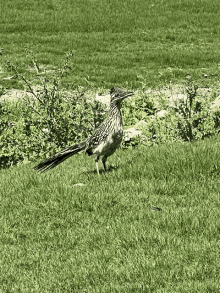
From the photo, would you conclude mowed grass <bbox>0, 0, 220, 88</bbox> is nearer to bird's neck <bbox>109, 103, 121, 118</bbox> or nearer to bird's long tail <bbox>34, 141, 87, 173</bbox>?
bird's long tail <bbox>34, 141, 87, 173</bbox>

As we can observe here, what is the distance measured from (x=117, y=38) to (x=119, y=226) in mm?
19952

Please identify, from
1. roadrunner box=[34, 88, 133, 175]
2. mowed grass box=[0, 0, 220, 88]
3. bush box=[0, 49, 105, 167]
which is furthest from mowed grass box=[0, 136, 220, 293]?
mowed grass box=[0, 0, 220, 88]

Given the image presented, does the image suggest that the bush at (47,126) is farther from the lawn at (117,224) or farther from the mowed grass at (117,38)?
the mowed grass at (117,38)

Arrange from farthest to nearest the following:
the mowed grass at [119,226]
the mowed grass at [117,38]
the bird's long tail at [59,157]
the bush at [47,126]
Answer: the mowed grass at [117,38]
the bush at [47,126]
the bird's long tail at [59,157]
the mowed grass at [119,226]

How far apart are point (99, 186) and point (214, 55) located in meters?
15.9

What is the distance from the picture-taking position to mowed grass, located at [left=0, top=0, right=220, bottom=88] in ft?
62.9

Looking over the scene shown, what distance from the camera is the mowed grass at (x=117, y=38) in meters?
19.2

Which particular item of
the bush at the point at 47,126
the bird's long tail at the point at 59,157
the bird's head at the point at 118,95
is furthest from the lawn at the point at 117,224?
the bird's head at the point at 118,95

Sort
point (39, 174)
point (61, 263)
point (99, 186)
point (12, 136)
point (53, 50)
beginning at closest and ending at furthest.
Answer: point (61, 263)
point (99, 186)
point (39, 174)
point (12, 136)
point (53, 50)

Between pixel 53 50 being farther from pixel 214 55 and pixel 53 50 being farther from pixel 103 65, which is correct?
pixel 214 55

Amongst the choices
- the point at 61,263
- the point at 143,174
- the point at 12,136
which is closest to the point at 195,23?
the point at 12,136

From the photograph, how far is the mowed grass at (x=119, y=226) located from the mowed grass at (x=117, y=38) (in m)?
9.96

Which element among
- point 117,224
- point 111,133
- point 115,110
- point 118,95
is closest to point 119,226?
point 117,224

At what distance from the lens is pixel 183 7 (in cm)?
3062
